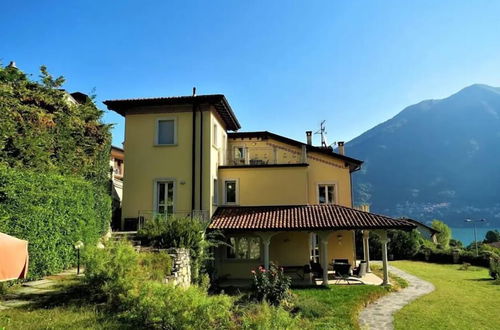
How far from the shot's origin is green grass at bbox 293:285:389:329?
10.6m

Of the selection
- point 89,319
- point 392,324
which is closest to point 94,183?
point 89,319

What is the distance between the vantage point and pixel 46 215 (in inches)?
389

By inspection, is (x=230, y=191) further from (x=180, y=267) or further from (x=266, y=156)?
(x=180, y=267)

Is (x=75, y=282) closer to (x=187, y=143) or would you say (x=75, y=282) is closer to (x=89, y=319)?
(x=89, y=319)

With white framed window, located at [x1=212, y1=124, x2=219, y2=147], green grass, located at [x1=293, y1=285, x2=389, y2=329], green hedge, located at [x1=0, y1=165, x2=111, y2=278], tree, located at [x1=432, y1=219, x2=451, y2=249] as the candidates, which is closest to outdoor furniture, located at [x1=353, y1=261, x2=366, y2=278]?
green grass, located at [x1=293, y1=285, x2=389, y2=329]

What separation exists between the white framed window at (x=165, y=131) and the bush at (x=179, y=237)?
16.4 feet

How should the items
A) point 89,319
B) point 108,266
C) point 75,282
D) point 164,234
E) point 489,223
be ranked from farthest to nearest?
1. point 489,223
2. point 164,234
3. point 75,282
4. point 108,266
5. point 89,319

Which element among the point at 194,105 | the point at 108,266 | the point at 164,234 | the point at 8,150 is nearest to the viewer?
the point at 108,266

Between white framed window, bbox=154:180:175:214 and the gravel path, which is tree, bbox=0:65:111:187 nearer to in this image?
white framed window, bbox=154:180:175:214

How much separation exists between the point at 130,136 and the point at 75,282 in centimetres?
1019

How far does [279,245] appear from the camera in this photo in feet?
63.8

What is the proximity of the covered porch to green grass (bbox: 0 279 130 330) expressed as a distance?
9102 mm

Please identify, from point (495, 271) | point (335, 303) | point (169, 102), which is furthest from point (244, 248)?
point (495, 271)

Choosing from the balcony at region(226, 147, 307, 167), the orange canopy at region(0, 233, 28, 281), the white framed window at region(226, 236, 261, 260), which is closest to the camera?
the orange canopy at region(0, 233, 28, 281)
